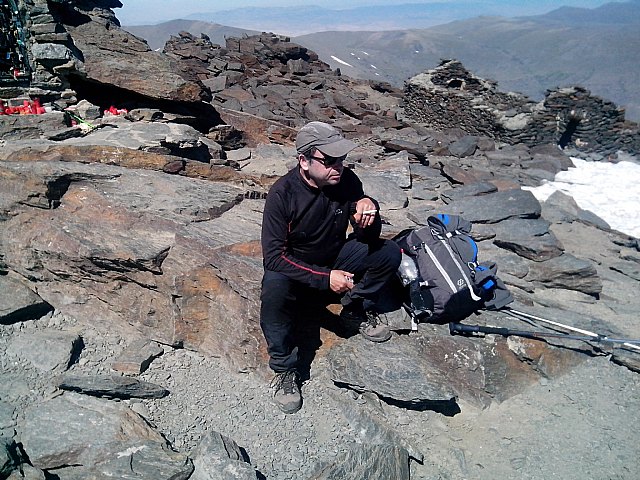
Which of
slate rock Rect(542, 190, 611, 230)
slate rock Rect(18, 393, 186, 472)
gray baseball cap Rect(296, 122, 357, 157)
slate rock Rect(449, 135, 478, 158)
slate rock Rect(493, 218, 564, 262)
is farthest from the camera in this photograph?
slate rock Rect(449, 135, 478, 158)

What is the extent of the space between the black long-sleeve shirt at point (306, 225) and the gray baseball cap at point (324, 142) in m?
0.32

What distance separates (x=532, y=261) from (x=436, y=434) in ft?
13.2

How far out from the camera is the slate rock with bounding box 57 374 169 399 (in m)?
3.57

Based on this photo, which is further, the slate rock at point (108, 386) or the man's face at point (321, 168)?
the slate rock at point (108, 386)

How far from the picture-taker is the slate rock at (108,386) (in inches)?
141

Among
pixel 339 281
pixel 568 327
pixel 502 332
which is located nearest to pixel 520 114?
pixel 568 327

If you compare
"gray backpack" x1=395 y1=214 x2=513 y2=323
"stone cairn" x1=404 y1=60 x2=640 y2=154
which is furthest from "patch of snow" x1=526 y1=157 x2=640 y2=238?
"gray backpack" x1=395 y1=214 x2=513 y2=323

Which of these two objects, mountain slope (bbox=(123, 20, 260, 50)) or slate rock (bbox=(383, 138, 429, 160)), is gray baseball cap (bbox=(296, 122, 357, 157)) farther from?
mountain slope (bbox=(123, 20, 260, 50))

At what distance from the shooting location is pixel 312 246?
3.66 m

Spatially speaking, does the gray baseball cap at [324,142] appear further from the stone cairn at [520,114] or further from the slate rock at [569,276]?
the stone cairn at [520,114]

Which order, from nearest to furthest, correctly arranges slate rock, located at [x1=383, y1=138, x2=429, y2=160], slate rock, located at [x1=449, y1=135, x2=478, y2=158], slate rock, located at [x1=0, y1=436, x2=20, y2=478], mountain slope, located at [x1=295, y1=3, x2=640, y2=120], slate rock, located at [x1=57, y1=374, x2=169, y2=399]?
slate rock, located at [x1=0, y1=436, x2=20, y2=478], slate rock, located at [x1=57, y1=374, x2=169, y2=399], slate rock, located at [x1=383, y1=138, x2=429, y2=160], slate rock, located at [x1=449, y1=135, x2=478, y2=158], mountain slope, located at [x1=295, y1=3, x2=640, y2=120]

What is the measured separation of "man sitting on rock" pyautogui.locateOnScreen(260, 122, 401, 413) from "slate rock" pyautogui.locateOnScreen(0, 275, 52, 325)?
2.48 m

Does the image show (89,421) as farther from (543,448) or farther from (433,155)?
(433,155)

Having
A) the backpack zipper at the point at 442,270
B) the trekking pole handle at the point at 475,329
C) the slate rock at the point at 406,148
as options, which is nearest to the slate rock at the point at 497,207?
the slate rock at the point at 406,148
